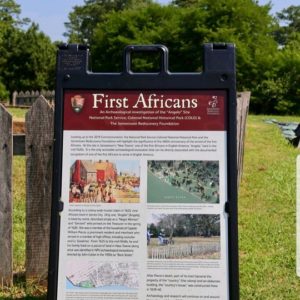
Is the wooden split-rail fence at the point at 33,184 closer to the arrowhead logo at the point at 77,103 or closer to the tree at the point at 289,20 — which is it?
the arrowhead logo at the point at 77,103

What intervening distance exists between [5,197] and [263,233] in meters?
2.91

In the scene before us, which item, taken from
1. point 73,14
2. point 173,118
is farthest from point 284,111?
point 73,14

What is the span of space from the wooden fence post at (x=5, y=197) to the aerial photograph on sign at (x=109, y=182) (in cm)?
120

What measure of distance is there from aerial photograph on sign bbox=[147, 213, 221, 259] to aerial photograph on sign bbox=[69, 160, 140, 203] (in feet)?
0.58

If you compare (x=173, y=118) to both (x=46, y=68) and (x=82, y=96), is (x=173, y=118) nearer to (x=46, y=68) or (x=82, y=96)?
(x=82, y=96)

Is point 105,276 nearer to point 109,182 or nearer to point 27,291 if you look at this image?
point 109,182

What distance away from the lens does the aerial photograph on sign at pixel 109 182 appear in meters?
3.12

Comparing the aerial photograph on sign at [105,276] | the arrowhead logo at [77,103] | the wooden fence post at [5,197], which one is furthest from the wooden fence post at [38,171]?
the aerial photograph on sign at [105,276]

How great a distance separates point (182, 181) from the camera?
3100mm

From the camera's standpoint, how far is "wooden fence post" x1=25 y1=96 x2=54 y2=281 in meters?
4.11

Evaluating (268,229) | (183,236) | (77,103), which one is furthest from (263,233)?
(77,103)

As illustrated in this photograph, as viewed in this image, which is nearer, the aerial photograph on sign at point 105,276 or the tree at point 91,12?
the aerial photograph on sign at point 105,276

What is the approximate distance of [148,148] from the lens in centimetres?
312

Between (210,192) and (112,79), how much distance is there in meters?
0.79
